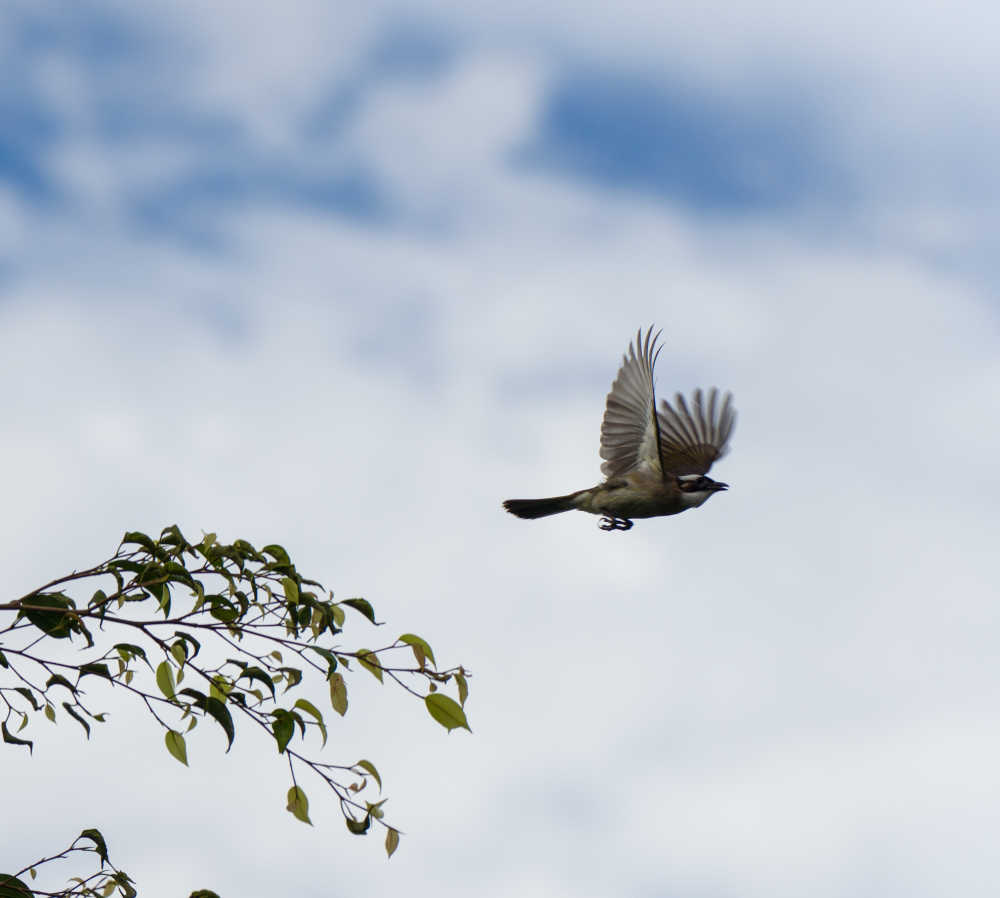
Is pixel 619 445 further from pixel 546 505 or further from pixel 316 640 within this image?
pixel 316 640

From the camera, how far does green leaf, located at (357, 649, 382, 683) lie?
3.58 metres

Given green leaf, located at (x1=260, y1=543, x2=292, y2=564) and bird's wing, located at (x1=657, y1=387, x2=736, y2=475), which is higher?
bird's wing, located at (x1=657, y1=387, x2=736, y2=475)

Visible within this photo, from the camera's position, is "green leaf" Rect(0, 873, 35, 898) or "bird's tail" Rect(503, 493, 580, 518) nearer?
"green leaf" Rect(0, 873, 35, 898)

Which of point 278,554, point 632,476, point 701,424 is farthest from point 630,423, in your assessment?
point 278,554

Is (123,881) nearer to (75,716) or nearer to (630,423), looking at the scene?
(75,716)

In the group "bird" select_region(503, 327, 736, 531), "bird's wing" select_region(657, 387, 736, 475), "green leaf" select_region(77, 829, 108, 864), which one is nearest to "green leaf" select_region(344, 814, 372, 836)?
"green leaf" select_region(77, 829, 108, 864)

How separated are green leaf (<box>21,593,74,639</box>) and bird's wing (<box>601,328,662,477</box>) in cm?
667

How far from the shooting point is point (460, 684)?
11.9 feet

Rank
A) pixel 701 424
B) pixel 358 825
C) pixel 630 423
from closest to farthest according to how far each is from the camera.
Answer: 1. pixel 358 825
2. pixel 630 423
3. pixel 701 424

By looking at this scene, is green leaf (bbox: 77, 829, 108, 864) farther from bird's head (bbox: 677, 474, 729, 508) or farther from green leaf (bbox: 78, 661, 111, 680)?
bird's head (bbox: 677, 474, 729, 508)

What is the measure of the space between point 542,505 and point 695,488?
1299 mm

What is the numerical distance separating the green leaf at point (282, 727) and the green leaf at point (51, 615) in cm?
65

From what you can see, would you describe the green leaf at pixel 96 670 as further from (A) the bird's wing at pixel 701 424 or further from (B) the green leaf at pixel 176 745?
(A) the bird's wing at pixel 701 424

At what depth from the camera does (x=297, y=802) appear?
11.8 ft
